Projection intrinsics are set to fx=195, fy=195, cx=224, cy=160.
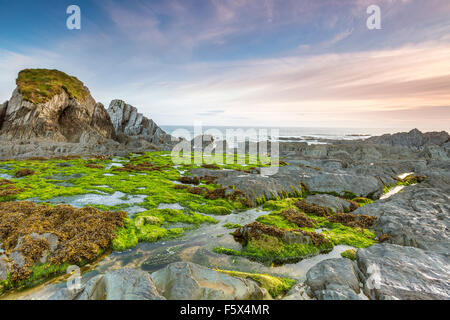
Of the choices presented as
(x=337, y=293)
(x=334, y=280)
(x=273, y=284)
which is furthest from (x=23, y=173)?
(x=337, y=293)

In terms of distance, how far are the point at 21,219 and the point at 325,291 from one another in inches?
544

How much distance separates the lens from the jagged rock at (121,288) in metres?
5.15

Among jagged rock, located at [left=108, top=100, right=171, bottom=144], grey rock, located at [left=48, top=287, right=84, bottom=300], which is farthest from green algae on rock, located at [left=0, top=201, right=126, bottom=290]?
jagged rock, located at [left=108, top=100, right=171, bottom=144]

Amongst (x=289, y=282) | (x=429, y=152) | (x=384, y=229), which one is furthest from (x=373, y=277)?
(x=429, y=152)

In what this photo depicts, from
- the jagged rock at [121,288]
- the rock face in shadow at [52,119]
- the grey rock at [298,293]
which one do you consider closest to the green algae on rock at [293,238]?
the grey rock at [298,293]

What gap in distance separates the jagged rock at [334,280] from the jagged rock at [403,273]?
0.44m

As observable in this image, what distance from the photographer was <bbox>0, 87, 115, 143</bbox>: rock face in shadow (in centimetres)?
4522

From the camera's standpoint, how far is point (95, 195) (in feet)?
53.6

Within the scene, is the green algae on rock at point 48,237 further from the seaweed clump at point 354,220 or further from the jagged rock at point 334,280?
the seaweed clump at point 354,220

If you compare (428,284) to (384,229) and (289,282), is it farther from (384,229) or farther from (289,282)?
(384,229)

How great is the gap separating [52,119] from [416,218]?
70055mm

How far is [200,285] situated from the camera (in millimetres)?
5652

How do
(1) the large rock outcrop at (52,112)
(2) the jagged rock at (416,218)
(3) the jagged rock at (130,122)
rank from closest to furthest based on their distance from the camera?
(2) the jagged rock at (416,218) < (1) the large rock outcrop at (52,112) < (3) the jagged rock at (130,122)

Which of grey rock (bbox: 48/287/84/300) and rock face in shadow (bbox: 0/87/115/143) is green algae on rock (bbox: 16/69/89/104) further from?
grey rock (bbox: 48/287/84/300)
